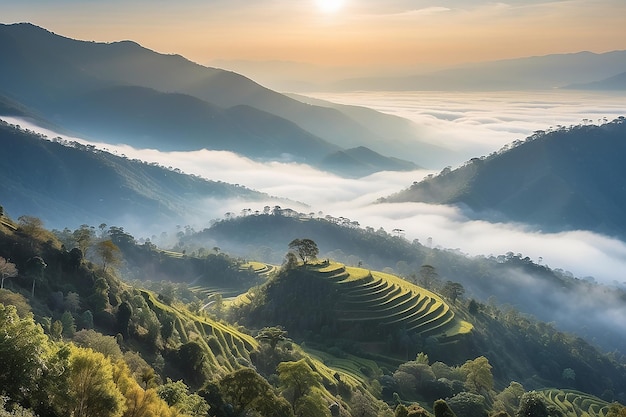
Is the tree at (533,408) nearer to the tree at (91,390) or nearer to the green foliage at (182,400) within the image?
the green foliage at (182,400)

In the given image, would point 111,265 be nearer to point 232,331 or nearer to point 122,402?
point 232,331

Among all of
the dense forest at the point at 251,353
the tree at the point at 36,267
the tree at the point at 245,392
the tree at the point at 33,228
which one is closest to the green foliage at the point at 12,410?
the dense forest at the point at 251,353

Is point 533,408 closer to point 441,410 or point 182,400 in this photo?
point 441,410

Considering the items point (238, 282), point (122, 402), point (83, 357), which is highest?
point (83, 357)

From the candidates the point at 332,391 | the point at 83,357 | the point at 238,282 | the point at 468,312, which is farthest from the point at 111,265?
the point at 238,282

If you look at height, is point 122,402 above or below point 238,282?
above

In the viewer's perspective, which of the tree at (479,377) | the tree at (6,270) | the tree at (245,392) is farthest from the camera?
the tree at (479,377)
